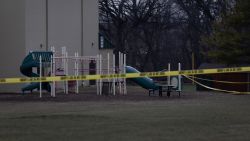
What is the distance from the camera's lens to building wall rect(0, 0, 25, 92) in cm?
3638

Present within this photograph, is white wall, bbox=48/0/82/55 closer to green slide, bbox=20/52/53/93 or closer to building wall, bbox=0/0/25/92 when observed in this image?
building wall, bbox=0/0/25/92

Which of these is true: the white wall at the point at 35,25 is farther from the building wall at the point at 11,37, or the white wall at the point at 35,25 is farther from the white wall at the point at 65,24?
the white wall at the point at 65,24

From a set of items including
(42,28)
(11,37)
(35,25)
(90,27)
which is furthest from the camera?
(90,27)

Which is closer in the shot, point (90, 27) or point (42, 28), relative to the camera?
point (42, 28)

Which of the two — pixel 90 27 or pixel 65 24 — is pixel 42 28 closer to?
pixel 65 24

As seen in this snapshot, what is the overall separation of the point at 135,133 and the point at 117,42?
60.8 metres

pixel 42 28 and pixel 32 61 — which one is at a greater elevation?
pixel 42 28

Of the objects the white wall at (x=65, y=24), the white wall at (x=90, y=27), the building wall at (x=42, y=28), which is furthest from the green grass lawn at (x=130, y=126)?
the white wall at (x=90, y=27)

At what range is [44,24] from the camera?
39219mm

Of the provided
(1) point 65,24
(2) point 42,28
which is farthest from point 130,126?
(1) point 65,24

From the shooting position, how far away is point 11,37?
120 feet

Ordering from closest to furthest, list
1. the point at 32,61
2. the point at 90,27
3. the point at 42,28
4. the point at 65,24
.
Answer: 1. the point at 32,61
2. the point at 42,28
3. the point at 65,24
4. the point at 90,27

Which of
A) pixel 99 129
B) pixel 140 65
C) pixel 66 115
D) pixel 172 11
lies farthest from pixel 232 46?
pixel 140 65

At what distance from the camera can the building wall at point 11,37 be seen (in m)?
36.4
